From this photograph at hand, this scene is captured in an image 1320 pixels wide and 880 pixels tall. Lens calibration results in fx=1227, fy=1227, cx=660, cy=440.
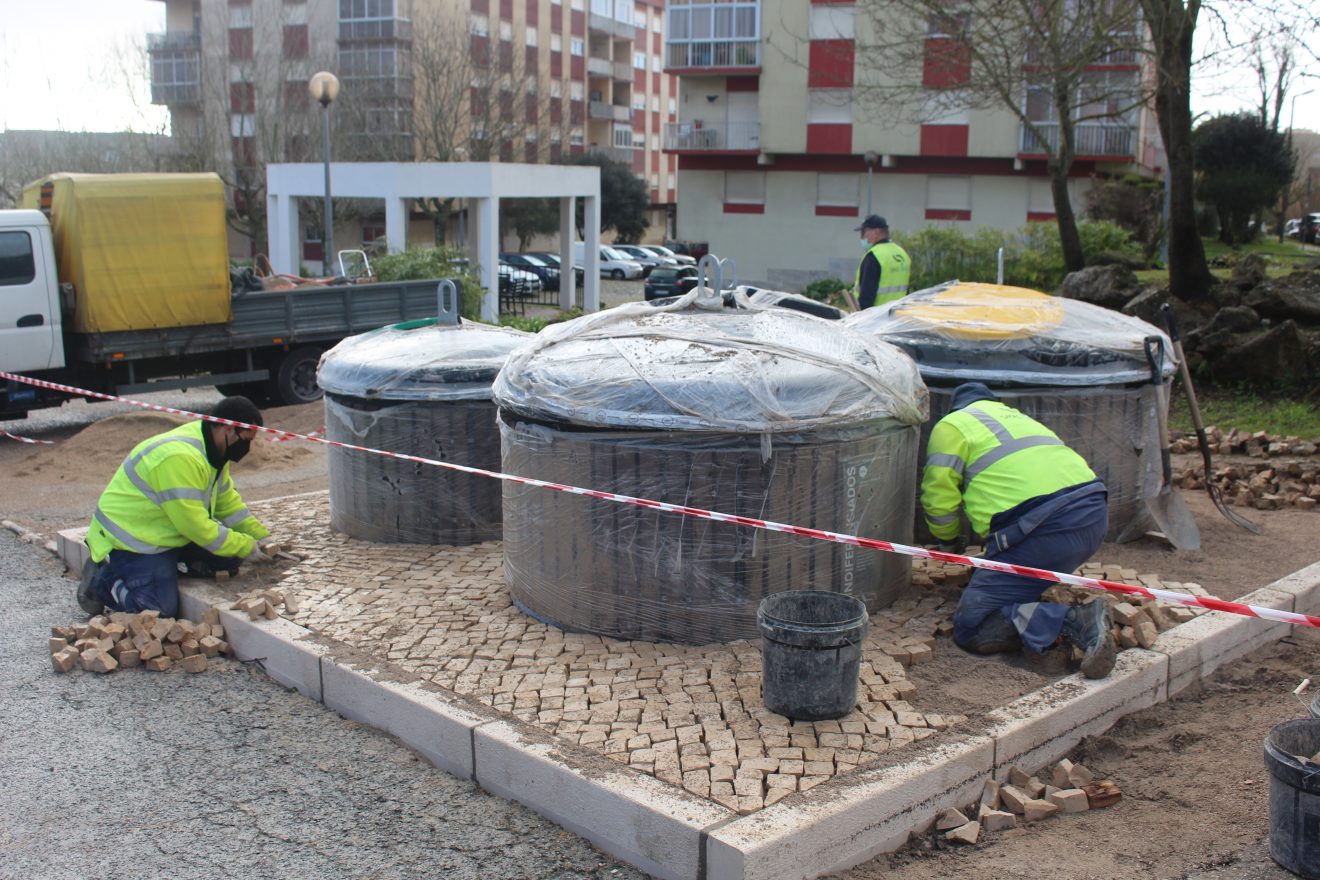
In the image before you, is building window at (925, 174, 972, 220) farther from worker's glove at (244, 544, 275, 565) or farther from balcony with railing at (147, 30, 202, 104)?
worker's glove at (244, 544, 275, 565)

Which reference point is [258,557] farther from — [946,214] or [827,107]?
[827,107]

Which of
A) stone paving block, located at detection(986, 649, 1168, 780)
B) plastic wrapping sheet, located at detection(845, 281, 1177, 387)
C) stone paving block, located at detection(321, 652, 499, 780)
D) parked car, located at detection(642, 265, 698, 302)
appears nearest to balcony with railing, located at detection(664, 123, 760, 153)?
parked car, located at detection(642, 265, 698, 302)

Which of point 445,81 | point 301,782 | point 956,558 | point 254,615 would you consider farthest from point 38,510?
point 445,81

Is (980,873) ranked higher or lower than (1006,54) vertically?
lower

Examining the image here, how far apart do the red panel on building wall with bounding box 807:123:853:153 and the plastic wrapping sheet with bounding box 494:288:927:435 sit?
34.6 metres

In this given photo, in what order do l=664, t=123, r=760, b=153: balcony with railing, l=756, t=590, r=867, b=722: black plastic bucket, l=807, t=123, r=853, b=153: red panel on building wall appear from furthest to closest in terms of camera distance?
l=664, t=123, r=760, b=153: balcony with railing, l=807, t=123, r=853, b=153: red panel on building wall, l=756, t=590, r=867, b=722: black plastic bucket

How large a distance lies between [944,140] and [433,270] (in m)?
23.4

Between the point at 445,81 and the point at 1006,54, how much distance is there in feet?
84.7

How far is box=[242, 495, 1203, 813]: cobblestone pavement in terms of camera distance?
4.51m

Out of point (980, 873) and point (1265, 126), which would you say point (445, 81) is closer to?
point (1265, 126)

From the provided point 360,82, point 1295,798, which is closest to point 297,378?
point 1295,798

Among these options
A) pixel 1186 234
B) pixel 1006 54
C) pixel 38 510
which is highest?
pixel 1006 54

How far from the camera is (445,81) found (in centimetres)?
3909

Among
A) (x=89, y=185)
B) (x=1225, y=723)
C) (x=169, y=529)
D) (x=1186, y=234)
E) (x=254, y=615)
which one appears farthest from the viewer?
(x=1186, y=234)
